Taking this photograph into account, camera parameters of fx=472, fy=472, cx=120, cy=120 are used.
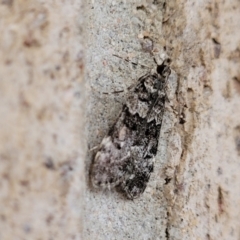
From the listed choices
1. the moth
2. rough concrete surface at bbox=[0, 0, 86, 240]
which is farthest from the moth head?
rough concrete surface at bbox=[0, 0, 86, 240]

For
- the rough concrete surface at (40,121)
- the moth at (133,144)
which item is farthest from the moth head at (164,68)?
the rough concrete surface at (40,121)

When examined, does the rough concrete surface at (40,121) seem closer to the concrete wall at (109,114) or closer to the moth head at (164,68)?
the concrete wall at (109,114)

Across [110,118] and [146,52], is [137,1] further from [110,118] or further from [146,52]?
[110,118]

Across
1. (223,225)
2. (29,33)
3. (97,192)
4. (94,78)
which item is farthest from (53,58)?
(223,225)

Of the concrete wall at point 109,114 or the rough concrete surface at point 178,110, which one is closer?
the concrete wall at point 109,114

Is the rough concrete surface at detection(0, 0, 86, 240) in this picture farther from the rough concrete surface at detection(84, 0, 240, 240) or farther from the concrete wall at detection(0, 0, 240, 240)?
the rough concrete surface at detection(84, 0, 240, 240)

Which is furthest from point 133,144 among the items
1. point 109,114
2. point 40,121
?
point 40,121

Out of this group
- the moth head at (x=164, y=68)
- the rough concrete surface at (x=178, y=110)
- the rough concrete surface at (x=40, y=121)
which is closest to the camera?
the rough concrete surface at (x=40, y=121)
